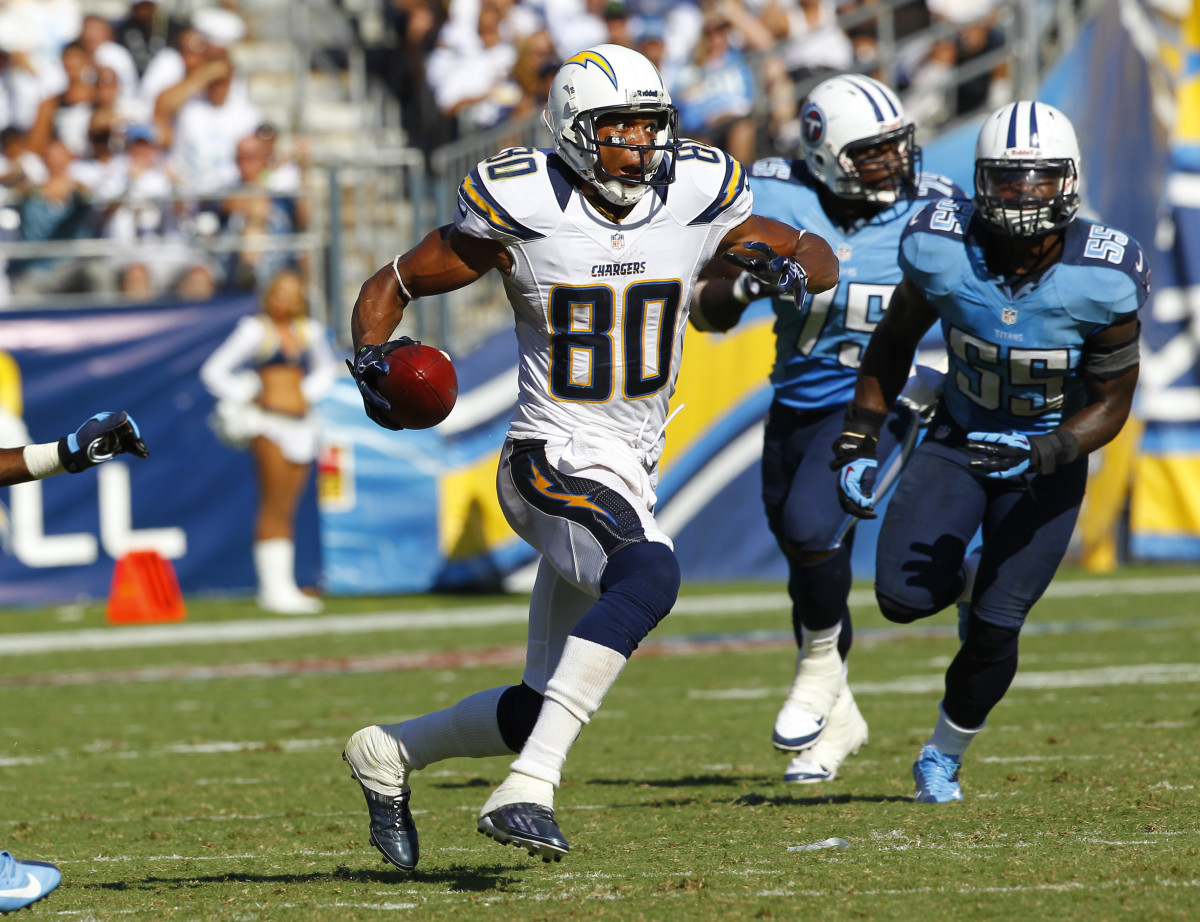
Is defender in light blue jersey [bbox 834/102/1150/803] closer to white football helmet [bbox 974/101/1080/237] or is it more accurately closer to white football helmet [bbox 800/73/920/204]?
white football helmet [bbox 974/101/1080/237]

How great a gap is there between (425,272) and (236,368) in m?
7.31

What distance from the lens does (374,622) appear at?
10352mm

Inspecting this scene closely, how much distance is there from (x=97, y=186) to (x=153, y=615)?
3.26m

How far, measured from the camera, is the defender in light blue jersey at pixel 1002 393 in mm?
4531

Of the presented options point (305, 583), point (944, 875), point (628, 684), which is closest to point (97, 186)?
point (305, 583)

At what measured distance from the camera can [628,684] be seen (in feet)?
25.6

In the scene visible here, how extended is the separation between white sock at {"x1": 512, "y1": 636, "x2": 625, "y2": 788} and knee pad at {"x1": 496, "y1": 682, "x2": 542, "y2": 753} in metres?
0.27

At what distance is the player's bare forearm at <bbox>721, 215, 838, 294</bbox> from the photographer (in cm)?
421

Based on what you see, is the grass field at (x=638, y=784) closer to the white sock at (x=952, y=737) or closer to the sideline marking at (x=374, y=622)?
the sideline marking at (x=374, y=622)

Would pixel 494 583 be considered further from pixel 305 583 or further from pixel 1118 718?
pixel 1118 718

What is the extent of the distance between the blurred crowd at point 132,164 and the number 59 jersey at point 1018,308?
7.73 metres

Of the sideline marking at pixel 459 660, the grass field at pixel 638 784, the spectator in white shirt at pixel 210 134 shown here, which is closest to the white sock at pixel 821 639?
the grass field at pixel 638 784

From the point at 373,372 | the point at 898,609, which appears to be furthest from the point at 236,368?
the point at 373,372

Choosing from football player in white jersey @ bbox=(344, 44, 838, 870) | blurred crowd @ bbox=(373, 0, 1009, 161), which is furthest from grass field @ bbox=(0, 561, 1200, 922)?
blurred crowd @ bbox=(373, 0, 1009, 161)
